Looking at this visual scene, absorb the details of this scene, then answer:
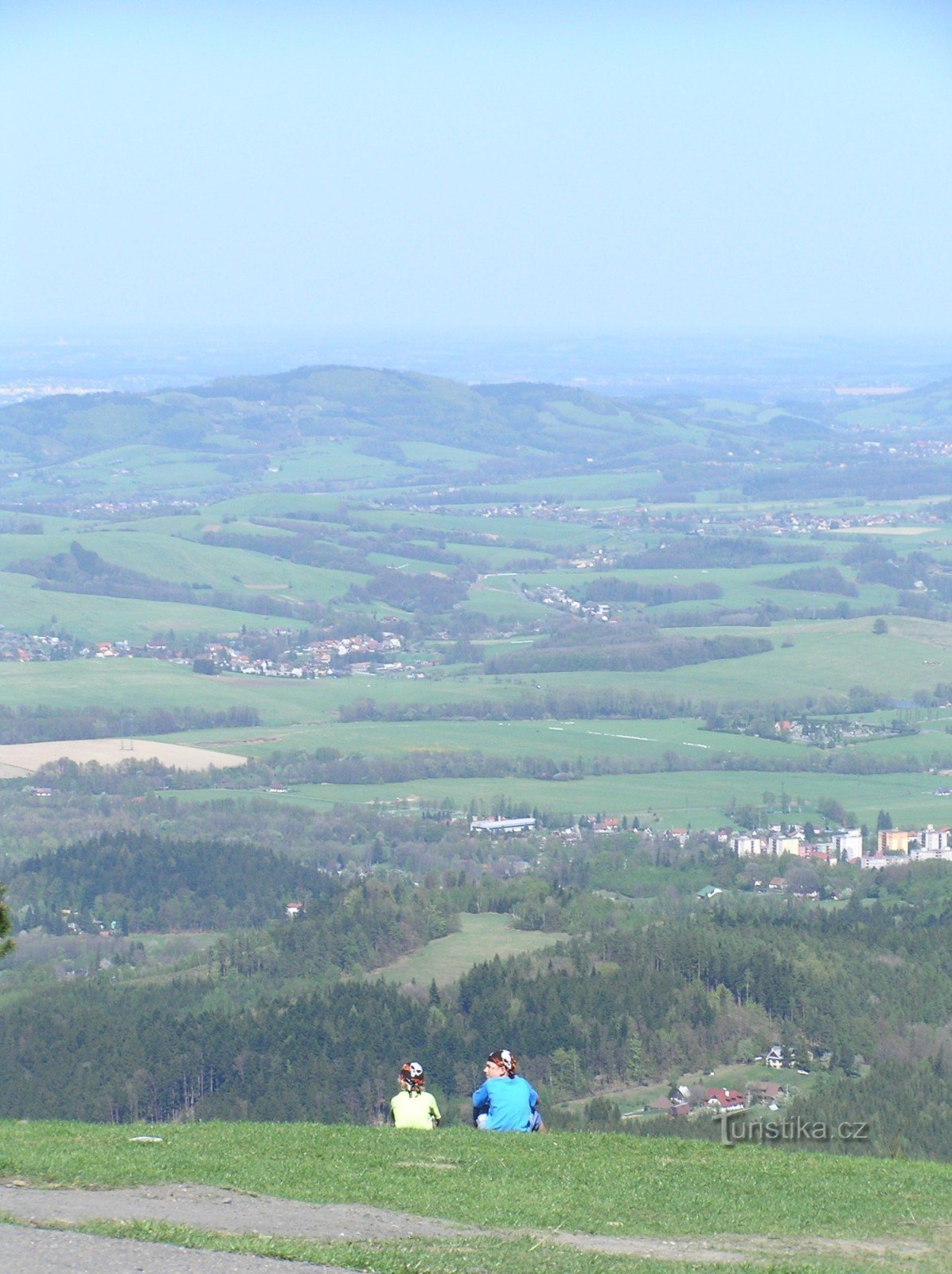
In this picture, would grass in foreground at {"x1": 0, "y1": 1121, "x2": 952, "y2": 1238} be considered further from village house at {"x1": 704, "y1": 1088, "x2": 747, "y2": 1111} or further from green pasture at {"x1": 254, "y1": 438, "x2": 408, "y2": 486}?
green pasture at {"x1": 254, "y1": 438, "x2": 408, "y2": 486}

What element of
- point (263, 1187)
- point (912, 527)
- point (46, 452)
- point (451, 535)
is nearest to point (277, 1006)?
point (263, 1187)

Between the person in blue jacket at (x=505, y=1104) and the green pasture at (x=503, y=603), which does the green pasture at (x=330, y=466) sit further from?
the person in blue jacket at (x=505, y=1104)

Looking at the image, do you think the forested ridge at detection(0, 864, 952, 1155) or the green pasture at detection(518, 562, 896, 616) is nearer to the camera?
the forested ridge at detection(0, 864, 952, 1155)

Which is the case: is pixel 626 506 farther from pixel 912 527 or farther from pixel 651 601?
pixel 651 601

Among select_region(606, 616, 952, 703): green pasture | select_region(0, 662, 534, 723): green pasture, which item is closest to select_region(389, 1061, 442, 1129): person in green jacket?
select_region(0, 662, 534, 723): green pasture

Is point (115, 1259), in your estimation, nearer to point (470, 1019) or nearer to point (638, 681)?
point (470, 1019)
